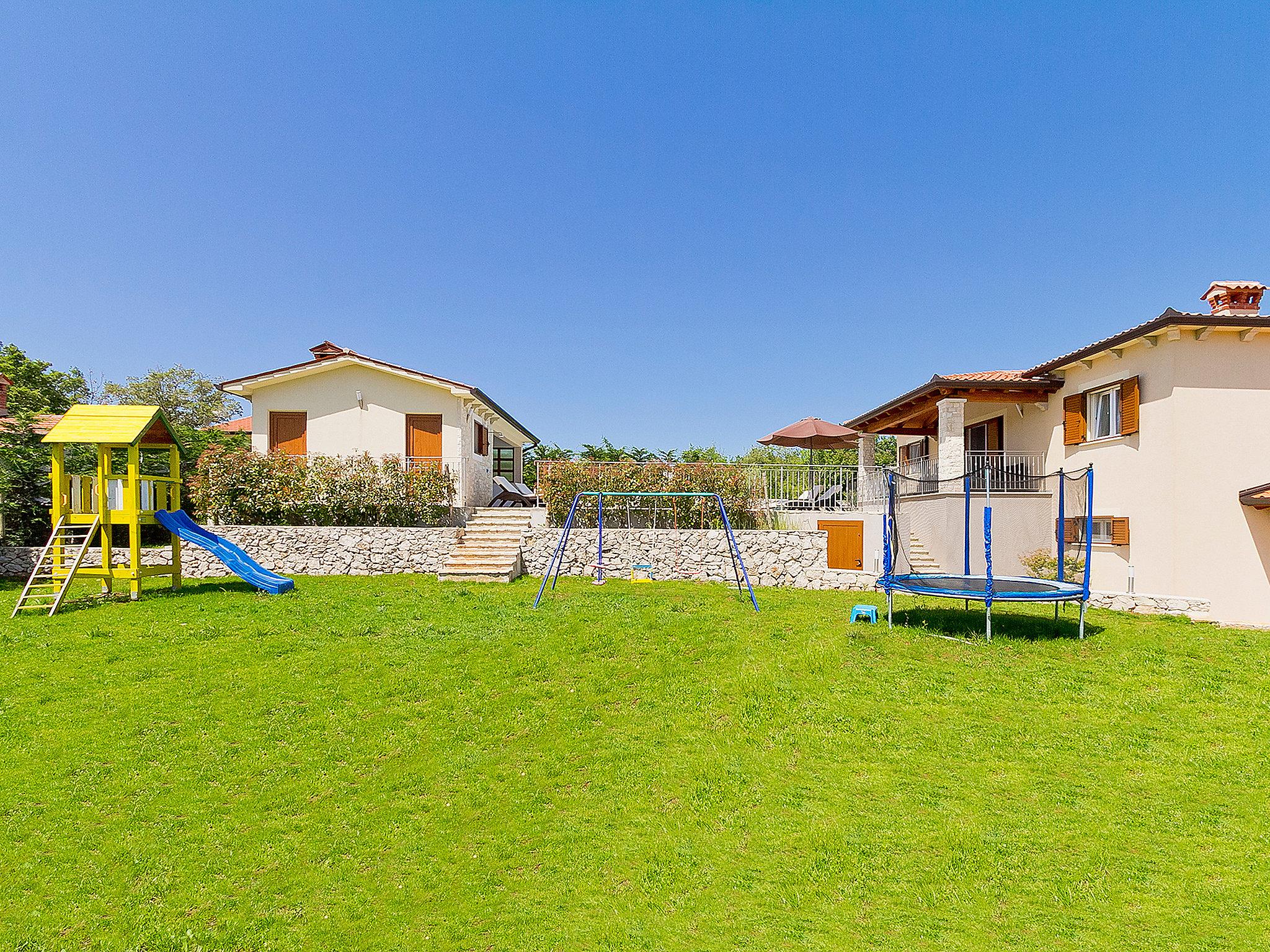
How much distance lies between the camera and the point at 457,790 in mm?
6250

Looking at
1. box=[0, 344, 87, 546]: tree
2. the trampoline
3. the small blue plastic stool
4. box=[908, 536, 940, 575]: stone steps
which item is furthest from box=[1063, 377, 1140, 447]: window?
box=[0, 344, 87, 546]: tree

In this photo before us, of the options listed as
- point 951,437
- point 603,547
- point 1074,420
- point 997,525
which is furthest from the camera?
point 603,547

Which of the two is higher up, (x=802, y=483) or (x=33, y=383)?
(x=33, y=383)

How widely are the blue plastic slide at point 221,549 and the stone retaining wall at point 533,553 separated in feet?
9.36

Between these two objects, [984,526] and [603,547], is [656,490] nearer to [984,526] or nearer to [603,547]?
[603,547]

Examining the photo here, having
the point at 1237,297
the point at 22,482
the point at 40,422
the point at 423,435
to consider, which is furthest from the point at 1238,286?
the point at 40,422

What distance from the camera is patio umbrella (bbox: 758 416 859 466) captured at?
22250mm

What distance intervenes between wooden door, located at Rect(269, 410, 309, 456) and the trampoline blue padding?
17.7 meters

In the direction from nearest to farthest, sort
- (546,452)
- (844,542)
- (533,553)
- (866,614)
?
(866,614)
(533,553)
(844,542)
(546,452)

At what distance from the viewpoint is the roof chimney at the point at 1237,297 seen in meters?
14.3

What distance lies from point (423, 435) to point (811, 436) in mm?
12961

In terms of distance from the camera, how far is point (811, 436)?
72.7 ft

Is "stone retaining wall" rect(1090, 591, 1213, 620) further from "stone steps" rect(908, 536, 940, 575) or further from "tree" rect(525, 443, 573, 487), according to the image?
"tree" rect(525, 443, 573, 487)

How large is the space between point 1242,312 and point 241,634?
69.8 feet
